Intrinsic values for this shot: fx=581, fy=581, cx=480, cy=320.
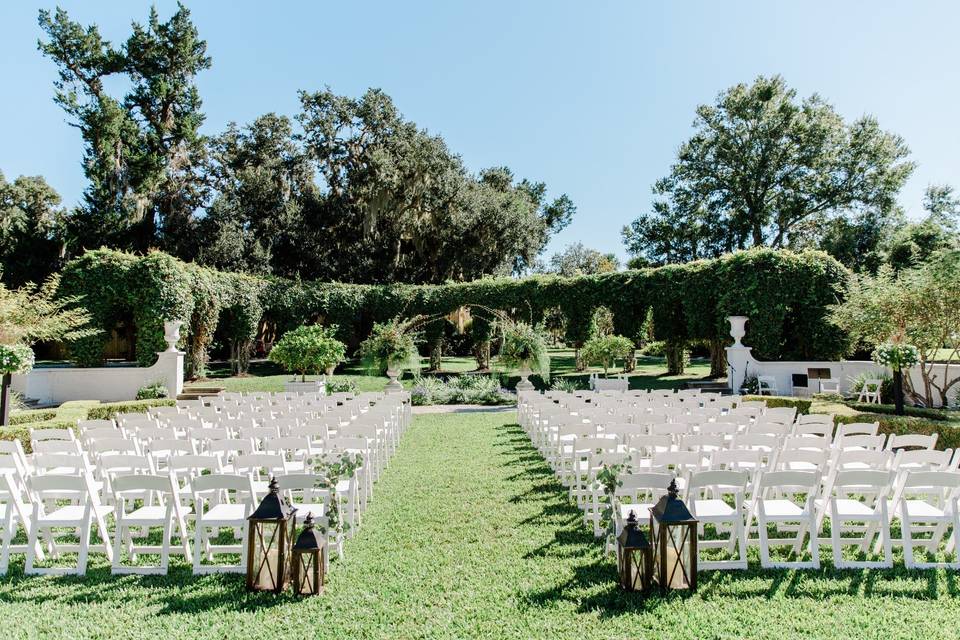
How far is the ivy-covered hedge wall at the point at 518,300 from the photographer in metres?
18.2

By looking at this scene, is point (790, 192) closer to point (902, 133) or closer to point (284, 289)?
point (902, 133)

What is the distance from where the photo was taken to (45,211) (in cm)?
3331

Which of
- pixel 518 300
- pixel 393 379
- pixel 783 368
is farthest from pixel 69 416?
pixel 783 368

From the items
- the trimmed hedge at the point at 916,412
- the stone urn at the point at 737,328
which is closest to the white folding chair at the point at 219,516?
the trimmed hedge at the point at 916,412

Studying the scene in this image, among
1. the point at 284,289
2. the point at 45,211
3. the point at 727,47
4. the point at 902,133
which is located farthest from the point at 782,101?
the point at 45,211

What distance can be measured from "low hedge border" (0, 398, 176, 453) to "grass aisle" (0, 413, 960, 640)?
219 inches

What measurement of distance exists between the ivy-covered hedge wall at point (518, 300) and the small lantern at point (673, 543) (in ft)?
54.4

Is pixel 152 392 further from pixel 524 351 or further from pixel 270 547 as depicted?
pixel 270 547

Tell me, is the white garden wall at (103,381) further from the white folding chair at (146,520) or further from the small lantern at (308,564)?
the small lantern at (308,564)

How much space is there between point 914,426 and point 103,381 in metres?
19.7

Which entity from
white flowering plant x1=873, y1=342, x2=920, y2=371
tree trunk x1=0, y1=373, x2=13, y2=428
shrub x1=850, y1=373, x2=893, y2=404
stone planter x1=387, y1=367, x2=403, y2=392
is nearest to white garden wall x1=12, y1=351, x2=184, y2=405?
stone planter x1=387, y1=367, x2=403, y2=392

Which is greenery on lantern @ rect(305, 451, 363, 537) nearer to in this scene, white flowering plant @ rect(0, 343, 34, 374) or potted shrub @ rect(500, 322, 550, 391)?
white flowering plant @ rect(0, 343, 34, 374)

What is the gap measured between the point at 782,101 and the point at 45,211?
1615 inches

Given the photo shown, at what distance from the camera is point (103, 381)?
56.7 feet
